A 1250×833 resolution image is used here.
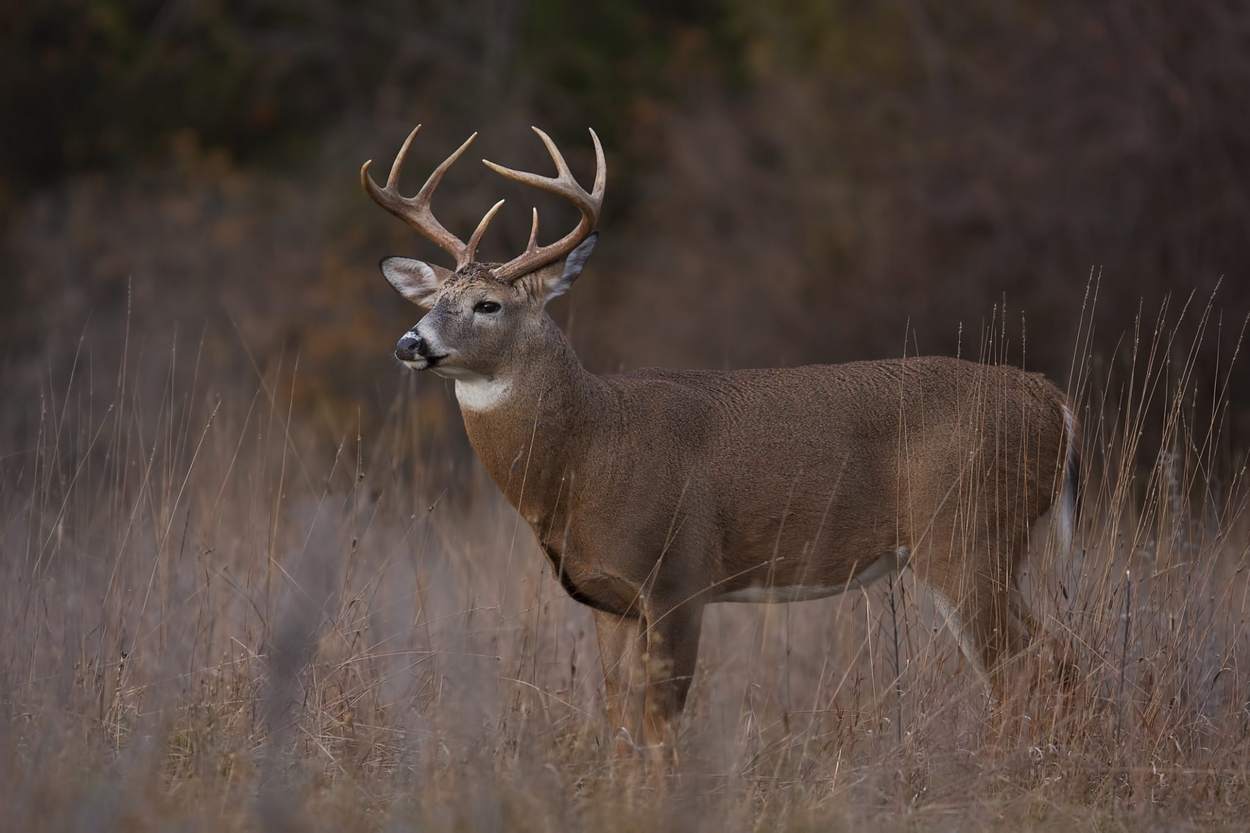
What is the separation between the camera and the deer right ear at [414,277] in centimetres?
627

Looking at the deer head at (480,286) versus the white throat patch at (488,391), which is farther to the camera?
the white throat patch at (488,391)

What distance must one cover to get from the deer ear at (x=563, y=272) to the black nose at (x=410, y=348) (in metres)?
0.60

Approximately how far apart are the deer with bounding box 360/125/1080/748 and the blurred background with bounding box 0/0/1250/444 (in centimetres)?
749

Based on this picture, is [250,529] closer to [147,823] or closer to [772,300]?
[147,823]

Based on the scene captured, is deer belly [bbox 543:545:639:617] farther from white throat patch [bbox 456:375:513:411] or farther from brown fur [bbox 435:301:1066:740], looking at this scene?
white throat patch [bbox 456:375:513:411]

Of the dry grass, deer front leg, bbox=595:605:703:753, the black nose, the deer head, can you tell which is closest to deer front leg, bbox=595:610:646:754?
deer front leg, bbox=595:605:703:753

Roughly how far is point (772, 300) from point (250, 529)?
40.6ft

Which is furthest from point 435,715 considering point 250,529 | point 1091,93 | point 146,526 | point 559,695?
point 1091,93

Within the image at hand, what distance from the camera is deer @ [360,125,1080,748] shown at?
5.79 m

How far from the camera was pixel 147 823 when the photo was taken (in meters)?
3.99

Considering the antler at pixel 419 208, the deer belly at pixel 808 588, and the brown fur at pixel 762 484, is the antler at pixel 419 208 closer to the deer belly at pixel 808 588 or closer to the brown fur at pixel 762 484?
the brown fur at pixel 762 484

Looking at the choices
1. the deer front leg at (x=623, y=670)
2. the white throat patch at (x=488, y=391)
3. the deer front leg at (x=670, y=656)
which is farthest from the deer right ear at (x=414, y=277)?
the deer front leg at (x=670, y=656)

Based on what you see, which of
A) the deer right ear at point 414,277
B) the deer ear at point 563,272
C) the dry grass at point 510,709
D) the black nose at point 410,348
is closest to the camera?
the dry grass at point 510,709

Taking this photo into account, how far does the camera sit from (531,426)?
5879 millimetres
